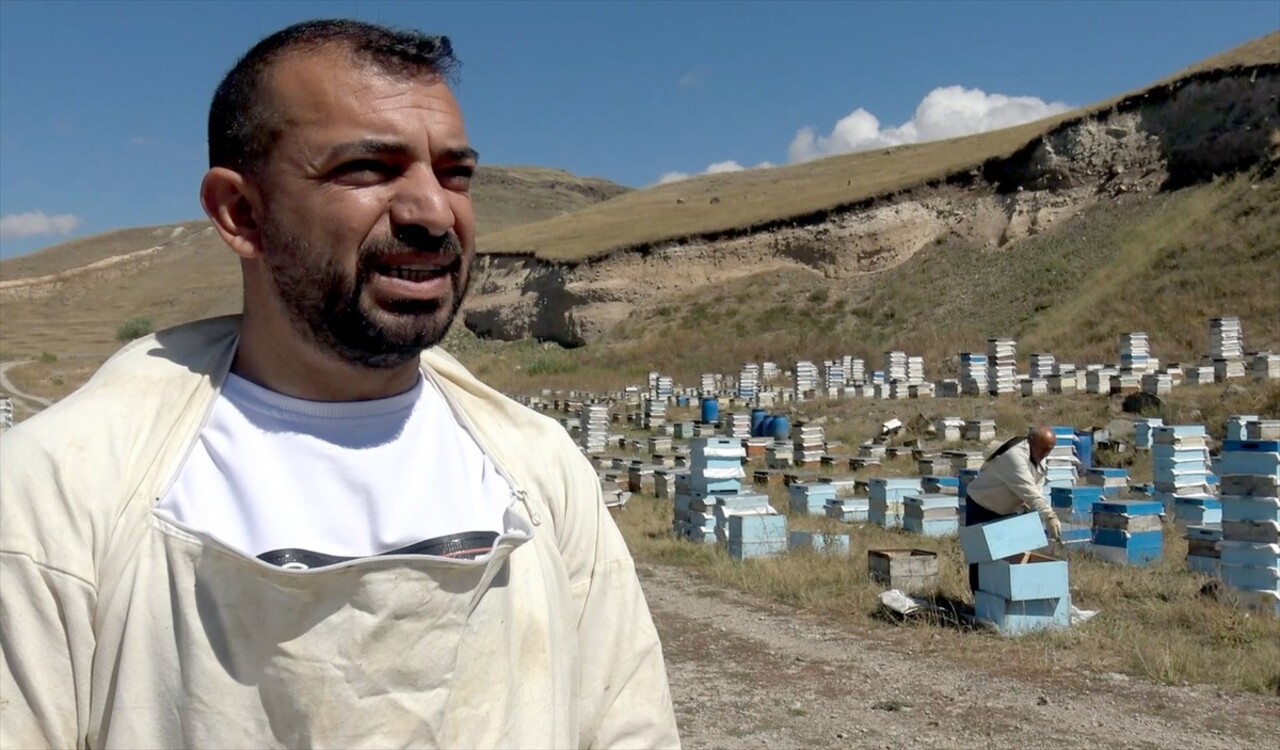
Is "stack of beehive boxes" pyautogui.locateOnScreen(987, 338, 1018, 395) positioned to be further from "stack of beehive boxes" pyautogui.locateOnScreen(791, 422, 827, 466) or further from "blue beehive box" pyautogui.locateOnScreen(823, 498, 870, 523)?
"blue beehive box" pyautogui.locateOnScreen(823, 498, 870, 523)

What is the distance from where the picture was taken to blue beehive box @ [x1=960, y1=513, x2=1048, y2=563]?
814 centimetres

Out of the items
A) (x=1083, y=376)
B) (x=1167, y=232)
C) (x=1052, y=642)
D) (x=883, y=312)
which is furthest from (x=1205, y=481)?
(x=883, y=312)

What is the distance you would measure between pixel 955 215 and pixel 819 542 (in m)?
39.6

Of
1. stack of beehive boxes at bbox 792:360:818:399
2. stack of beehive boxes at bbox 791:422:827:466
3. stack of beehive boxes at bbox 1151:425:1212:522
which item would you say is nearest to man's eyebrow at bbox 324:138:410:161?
stack of beehive boxes at bbox 1151:425:1212:522

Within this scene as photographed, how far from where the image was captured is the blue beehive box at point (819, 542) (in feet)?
36.4

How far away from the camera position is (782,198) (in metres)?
62.0

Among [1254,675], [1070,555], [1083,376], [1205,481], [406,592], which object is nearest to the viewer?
[406,592]

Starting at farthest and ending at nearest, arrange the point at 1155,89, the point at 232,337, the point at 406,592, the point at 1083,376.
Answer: the point at 1155,89, the point at 1083,376, the point at 232,337, the point at 406,592

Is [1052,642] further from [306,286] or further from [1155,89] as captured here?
[1155,89]

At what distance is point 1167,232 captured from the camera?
1458 inches

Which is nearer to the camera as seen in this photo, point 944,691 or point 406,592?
point 406,592

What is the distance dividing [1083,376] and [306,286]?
24906 mm

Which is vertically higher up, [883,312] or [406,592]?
[883,312]

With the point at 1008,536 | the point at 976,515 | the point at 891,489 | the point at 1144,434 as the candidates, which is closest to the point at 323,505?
the point at 1008,536
